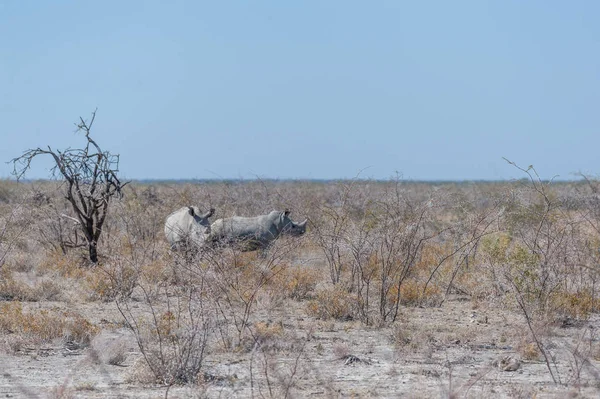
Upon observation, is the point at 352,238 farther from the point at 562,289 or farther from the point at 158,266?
the point at 158,266

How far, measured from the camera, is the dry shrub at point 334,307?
11.3 meters

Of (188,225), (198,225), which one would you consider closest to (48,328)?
(198,225)

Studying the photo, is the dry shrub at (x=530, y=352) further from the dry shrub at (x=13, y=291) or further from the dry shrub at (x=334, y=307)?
the dry shrub at (x=13, y=291)

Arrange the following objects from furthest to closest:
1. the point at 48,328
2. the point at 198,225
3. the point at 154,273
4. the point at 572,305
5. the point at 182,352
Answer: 1. the point at 198,225
2. the point at 154,273
3. the point at 572,305
4. the point at 48,328
5. the point at 182,352

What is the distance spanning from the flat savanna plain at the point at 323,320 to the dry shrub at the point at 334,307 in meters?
0.02

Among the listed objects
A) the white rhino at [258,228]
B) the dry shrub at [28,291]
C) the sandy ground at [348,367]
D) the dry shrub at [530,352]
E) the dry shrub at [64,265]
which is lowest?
the sandy ground at [348,367]

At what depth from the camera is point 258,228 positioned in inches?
669

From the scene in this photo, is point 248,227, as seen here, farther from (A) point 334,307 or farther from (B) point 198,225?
(A) point 334,307

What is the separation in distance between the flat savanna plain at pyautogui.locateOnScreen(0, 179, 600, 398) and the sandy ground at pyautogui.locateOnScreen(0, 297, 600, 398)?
28 mm

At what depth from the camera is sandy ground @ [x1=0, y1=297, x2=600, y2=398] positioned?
757 cm

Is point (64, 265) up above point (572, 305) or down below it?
above

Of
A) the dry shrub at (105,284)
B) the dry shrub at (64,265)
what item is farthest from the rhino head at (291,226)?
the dry shrub at (105,284)

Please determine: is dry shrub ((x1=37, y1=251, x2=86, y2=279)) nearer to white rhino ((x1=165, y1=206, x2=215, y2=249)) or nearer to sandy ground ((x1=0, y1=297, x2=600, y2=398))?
white rhino ((x1=165, y1=206, x2=215, y2=249))

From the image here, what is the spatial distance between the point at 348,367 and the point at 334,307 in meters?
2.65
